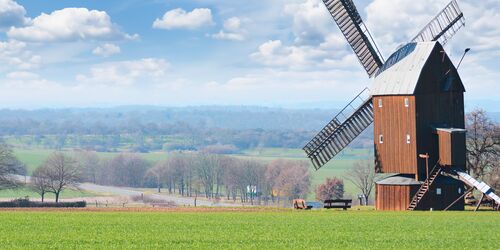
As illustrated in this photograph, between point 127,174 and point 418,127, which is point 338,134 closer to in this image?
point 418,127

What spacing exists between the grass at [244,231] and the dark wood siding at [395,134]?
8263mm

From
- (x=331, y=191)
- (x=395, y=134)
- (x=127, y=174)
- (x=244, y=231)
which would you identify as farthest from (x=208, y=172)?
(x=244, y=231)

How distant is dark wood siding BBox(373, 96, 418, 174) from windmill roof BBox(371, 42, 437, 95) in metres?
0.56

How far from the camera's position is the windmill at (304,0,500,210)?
52.8m

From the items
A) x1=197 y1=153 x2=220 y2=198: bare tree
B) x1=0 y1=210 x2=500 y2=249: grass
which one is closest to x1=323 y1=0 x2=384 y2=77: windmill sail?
x1=0 y1=210 x2=500 y2=249: grass

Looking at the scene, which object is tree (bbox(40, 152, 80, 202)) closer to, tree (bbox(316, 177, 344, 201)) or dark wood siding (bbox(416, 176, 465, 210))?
tree (bbox(316, 177, 344, 201))

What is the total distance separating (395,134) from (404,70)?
4390 millimetres

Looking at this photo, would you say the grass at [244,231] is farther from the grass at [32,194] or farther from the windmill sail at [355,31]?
the grass at [32,194]

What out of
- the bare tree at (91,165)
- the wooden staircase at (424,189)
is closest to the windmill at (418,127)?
the wooden staircase at (424,189)

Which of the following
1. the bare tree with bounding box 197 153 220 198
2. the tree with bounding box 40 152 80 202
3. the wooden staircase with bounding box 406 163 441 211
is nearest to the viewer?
the wooden staircase with bounding box 406 163 441 211

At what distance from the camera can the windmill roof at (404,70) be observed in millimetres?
52844

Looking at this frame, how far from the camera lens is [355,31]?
187 feet

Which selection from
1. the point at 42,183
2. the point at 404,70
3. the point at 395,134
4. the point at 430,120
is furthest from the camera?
the point at 42,183

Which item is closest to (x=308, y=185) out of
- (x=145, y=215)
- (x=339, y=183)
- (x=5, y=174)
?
(x=339, y=183)
